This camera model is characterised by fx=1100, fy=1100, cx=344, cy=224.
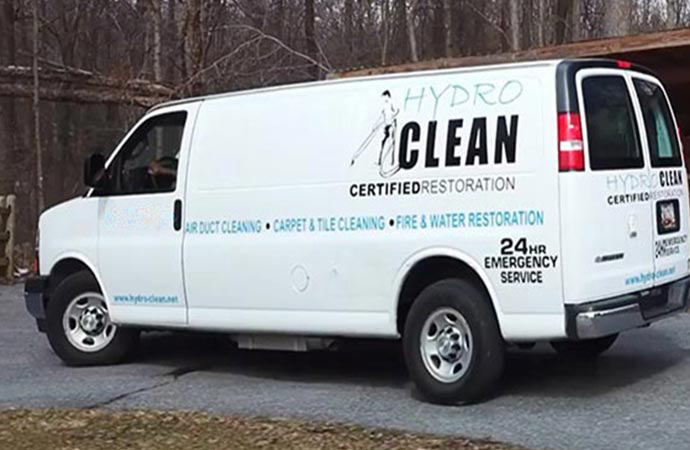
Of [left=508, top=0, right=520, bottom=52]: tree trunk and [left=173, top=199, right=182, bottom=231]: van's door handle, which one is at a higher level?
[left=508, top=0, right=520, bottom=52]: tree trunk

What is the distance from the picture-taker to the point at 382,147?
7.93 m

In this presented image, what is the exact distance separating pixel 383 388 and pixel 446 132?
6.87ft

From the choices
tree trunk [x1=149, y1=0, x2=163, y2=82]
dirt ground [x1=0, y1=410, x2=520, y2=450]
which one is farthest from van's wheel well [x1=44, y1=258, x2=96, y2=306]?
tree trunk [x1=149, y1=0, x2=163, y2=82]

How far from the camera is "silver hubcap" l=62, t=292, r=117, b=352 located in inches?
386

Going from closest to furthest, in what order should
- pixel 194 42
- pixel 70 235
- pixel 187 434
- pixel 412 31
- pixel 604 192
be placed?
pixel 187 434 < pixel 604 192 < pixel 70 235 < pixel 194 42 < pixel 412 31

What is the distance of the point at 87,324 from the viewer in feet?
32.3

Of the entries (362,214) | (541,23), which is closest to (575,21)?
(541,23)

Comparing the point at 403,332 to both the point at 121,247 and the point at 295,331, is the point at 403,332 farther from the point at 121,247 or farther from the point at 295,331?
the point at 121,247

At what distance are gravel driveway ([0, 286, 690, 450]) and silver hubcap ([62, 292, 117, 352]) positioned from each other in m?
0.29

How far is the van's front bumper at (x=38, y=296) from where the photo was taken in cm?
1006

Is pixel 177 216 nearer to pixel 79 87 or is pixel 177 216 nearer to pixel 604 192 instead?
pixel 604 192

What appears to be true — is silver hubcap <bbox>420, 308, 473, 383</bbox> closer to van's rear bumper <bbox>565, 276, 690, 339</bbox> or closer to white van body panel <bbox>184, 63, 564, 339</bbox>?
white van body panel <bbox>184, 63, 564, 339</bbox>

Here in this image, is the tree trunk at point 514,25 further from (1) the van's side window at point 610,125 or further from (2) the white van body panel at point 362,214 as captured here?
(1) the van's side window at point 610,125

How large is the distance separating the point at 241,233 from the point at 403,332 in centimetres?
157
